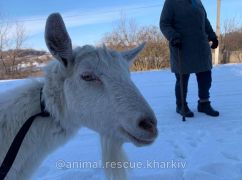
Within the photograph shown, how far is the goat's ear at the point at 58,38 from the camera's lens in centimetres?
219

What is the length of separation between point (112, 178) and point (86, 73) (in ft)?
2.79

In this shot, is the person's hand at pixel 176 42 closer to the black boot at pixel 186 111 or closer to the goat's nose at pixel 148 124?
the black boot at pixel 186 111

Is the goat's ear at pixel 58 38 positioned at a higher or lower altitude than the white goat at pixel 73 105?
higher

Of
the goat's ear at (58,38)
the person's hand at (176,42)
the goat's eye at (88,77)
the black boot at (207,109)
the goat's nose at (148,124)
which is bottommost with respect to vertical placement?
the black boot at (207,109)

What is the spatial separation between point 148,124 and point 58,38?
745 millimetres

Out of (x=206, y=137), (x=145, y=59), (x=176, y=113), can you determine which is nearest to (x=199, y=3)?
(x=176, y=113)

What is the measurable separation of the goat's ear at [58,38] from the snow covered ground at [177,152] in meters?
0.86

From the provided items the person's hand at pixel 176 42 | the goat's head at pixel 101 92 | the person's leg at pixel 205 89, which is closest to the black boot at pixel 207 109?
the person's leg at pixel 205 89

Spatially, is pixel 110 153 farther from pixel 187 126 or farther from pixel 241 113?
pixel 241 113

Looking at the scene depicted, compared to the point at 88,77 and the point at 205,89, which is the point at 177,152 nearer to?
the point at 205,89

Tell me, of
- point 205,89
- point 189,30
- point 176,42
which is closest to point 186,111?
point 205,89

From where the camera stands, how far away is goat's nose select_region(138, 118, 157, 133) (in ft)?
6.82

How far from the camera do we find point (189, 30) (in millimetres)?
5621

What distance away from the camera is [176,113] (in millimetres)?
6047
